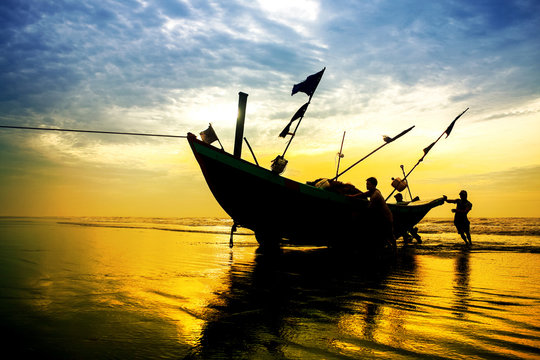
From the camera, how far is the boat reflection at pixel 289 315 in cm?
242

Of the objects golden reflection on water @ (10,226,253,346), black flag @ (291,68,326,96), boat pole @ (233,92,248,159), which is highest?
black flag @ (291,68,326,96)

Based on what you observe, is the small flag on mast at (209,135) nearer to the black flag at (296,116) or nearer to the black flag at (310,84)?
the black flag at (296,116)

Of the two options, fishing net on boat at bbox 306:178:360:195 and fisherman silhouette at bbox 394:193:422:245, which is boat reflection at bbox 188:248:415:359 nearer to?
fishing net on boat at bbox 306:178:360:195

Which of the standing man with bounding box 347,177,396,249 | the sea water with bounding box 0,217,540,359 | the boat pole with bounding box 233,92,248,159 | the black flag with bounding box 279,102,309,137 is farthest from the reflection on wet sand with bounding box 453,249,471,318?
the boat pole with bounding box 233,92,248,159

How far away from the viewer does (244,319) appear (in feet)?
10.3

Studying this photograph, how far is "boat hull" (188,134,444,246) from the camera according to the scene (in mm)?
9211

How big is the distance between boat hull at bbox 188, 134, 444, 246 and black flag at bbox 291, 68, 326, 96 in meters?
3.63

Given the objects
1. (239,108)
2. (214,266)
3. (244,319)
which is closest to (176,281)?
(214,266)

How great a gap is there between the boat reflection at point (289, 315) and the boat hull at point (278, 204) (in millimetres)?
3754

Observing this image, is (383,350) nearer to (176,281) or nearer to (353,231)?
(176,281)

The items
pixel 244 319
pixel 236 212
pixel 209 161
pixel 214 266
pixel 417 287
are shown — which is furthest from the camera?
pixel 236 212

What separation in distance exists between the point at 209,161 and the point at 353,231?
5.42 meters

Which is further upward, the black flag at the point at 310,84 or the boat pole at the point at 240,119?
the black flag at the point at 310,84

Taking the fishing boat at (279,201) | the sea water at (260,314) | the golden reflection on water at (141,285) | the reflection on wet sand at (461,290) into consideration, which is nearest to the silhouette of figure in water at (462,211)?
the fishing boat at (279,201)
